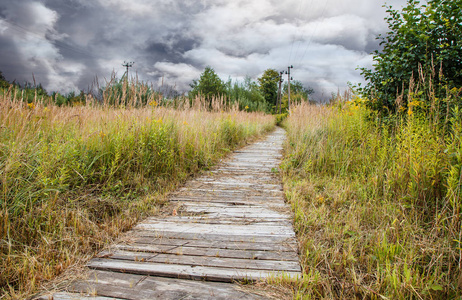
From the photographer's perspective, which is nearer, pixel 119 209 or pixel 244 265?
pixel 244 265

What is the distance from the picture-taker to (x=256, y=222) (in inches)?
94.0

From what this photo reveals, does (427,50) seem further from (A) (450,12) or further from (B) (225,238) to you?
(B) (225,238)

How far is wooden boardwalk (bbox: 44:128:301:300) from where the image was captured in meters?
1.41

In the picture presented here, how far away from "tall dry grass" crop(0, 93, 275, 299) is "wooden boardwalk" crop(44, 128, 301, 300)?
0.77 feet

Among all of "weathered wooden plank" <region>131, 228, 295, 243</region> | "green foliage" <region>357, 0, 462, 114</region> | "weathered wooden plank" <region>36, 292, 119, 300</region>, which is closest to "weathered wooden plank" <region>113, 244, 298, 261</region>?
"weathered wooden plank" <region>131, 228, 295, 243</region>

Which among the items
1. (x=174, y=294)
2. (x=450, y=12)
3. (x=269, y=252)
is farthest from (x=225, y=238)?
(x=450, y=12)

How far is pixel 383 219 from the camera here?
2096 millimetres

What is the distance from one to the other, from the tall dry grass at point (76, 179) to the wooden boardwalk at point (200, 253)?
0.77 ft

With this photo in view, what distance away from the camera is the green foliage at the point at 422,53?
3035mm

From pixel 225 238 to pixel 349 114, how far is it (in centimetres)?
391

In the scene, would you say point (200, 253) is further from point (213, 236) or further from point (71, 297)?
point (71, 297)

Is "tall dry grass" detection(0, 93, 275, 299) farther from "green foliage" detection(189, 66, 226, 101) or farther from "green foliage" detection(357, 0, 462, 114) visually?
"green foliage" detection(189, 66, 226, 101)

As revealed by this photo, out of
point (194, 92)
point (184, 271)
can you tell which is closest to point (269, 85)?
point (194, 92)

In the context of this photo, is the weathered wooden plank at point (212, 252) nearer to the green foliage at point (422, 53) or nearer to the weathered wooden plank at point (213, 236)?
the weathered wooden plank at point (213, 236)
